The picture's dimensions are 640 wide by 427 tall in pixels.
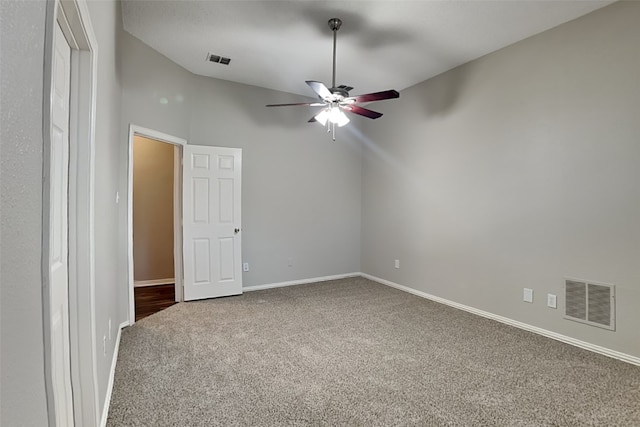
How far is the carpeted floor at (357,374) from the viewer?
2.07 meters

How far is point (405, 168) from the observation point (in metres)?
4.99

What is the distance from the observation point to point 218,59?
4.06m

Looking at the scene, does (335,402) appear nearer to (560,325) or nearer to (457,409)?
(457,409)

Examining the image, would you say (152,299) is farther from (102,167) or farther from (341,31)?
(341,31)

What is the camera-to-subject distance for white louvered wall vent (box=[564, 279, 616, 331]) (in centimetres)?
292

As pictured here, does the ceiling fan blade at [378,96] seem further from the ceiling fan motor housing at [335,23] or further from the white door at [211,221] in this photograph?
the white door at [211,221]

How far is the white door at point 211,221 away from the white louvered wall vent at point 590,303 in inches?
149

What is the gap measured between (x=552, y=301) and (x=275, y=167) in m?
3.79

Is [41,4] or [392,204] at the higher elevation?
[41,4]

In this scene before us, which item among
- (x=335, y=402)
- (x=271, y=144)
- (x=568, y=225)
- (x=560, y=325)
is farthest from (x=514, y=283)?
(x=271, y=144)

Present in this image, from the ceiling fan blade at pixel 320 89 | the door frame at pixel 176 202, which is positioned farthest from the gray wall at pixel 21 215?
the door frame at pixel 176 202

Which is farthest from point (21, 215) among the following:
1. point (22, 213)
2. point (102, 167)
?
point (102, 167)

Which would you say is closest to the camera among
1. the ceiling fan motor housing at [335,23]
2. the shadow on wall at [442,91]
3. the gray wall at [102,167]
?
the gray wall at [102,167]

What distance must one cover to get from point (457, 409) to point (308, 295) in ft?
9.15
